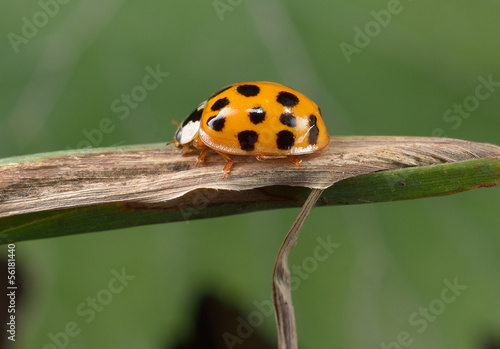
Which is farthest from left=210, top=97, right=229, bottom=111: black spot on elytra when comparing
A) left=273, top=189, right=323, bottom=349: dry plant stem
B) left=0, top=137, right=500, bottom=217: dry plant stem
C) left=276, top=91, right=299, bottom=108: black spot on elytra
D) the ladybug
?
left=273, top=189, right=323, bottom=349: dry plant stem

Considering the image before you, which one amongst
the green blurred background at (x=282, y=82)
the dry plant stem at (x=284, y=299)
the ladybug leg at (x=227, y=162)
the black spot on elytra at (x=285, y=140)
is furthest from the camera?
the green blurred background at (x=282, y=82)

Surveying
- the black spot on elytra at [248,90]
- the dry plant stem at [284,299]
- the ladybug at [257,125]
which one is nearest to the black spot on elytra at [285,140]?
the ladybug at [257,125]

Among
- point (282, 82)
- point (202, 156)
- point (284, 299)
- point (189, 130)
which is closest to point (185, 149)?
point (202, 156)

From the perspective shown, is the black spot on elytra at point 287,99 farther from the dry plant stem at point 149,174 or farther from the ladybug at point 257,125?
the dry plant stem at point 149,174

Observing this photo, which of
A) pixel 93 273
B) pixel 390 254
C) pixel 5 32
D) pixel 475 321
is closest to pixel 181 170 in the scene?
pixel 93 273

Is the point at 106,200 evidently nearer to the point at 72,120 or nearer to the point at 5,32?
the point at 72,120

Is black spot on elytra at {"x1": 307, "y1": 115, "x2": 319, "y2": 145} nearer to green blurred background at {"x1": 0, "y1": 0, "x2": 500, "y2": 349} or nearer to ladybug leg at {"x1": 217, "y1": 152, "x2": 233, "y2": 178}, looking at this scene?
ladybug leg at {"x1": 217, "y1": 152, "x2": 233, "y2": 178}

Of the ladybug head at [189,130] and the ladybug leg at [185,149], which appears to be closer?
the ladybug leg at [185,149]

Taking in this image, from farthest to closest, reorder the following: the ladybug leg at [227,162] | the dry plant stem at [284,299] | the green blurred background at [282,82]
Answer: the green blurred background at [282,82], the ladybug leg at [227,162], the dry plant stem at [284,299]
